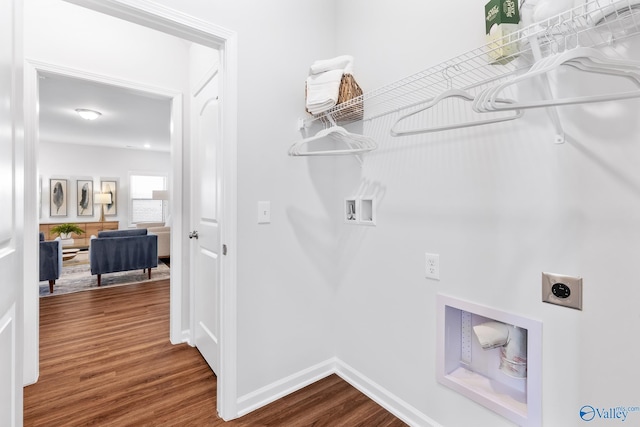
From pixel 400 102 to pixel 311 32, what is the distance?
0.81 meters

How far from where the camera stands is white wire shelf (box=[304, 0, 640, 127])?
0.84m

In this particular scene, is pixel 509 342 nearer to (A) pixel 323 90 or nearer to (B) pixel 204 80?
(A) pixel 323 90

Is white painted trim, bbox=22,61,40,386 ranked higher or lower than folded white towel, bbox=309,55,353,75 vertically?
lower

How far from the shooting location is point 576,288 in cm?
103

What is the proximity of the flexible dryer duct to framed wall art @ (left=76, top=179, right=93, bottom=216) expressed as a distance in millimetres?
9019

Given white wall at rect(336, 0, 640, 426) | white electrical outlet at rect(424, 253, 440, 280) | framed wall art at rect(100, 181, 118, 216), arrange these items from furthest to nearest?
1. framed wall art at rect(100, 181, 118, 216)
2. white electrical outlet at rect(424, 253, 440, 280)
3. white wall at rect(336, 0, 640, 426)

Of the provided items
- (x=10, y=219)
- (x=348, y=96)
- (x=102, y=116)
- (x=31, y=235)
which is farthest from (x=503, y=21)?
(x=102, y=116)

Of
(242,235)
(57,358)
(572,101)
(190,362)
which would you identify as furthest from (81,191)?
(572,101)

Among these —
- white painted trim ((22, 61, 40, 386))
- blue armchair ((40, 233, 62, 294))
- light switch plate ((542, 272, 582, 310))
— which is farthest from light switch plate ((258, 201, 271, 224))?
blue armchair ((40, 233, 62, 294))

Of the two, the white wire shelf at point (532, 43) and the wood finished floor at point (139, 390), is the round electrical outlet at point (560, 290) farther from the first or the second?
the wood finished floor at point (139, 390)

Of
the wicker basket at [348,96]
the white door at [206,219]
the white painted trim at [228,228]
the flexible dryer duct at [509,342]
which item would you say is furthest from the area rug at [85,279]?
the flexible dryer duct at [509,342]

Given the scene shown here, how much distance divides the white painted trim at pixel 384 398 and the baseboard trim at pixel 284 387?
0.09 metres

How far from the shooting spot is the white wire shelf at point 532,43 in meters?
0.84

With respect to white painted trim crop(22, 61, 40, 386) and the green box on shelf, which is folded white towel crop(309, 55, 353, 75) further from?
white painted trim crop(22, 61, 40, 386)
